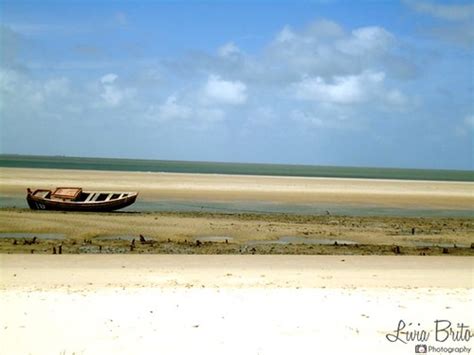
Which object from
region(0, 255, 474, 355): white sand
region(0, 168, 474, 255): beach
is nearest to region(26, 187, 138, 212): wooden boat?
region(0, 168, 474, 255): beach

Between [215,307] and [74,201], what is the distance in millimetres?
21801

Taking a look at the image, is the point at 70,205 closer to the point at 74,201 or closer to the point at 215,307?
the point at 74,201

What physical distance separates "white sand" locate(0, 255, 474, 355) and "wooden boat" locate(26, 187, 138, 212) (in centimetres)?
1456

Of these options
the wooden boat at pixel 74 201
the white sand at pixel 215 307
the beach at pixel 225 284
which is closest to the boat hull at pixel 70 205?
the wooden boat at pixel 74 201

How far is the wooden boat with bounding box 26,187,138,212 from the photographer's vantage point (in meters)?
28.1

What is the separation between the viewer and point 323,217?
28594mm

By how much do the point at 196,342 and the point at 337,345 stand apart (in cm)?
186

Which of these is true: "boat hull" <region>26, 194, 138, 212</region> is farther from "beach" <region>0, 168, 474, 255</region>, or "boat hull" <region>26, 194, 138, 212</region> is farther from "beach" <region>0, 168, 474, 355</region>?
"beach" <region>0, 168, 474, 355</region>

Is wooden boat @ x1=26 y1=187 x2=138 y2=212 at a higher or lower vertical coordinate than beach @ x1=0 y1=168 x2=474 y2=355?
higher

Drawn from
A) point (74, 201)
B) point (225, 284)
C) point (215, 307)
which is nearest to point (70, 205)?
point (74, 201)

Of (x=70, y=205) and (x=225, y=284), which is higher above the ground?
(x=70, y=205)

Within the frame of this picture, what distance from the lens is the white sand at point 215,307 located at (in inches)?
276

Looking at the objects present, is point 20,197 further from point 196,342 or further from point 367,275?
point 196,342

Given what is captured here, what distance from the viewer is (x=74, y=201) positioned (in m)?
28.7
